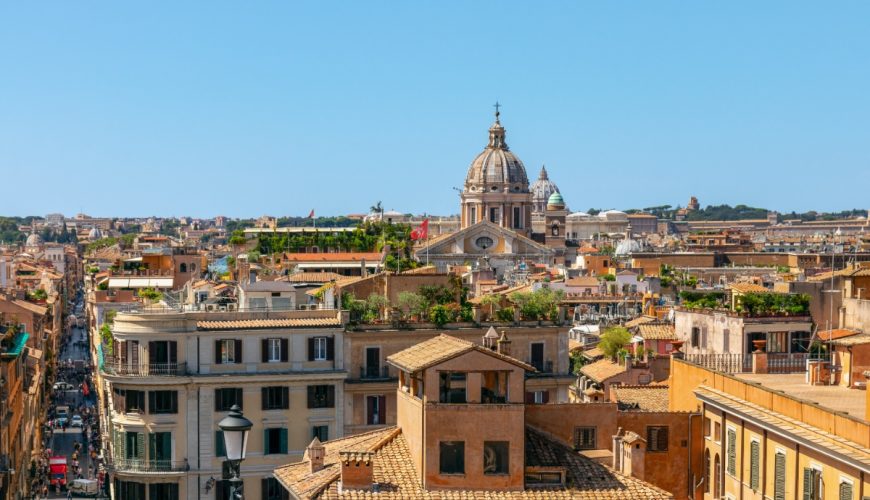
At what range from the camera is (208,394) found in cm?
4206

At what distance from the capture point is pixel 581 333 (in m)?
70.5

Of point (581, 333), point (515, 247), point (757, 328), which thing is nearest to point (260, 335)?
point (757, 328)

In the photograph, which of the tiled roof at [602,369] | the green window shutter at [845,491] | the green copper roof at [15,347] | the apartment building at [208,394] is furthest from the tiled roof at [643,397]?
the green copper roof at [15,347]

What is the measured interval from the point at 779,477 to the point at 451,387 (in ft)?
18.9

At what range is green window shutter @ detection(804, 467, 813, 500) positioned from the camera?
25.2m

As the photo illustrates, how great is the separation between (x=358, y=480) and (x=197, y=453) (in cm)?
1665

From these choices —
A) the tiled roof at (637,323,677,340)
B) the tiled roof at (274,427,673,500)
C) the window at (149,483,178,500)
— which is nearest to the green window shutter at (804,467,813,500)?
the tiled roof at (274,427,673,500)

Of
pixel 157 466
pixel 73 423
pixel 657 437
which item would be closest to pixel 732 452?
pixel 657 437

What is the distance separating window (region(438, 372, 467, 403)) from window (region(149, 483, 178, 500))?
17.1 m

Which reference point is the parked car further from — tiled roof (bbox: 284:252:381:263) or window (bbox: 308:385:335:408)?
window (bbox: 308:385:335:408)

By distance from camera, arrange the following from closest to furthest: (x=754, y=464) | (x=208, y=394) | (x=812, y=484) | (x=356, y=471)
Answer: (x=812, y=484)
(x=356, y=471)
(x=754, y=464)
(x=208, y=394)

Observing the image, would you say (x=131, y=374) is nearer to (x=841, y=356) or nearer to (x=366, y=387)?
(x=366, y=387)

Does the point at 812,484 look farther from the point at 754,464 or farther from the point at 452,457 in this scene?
the point at 452,457

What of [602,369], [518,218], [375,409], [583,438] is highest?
[518,218]
